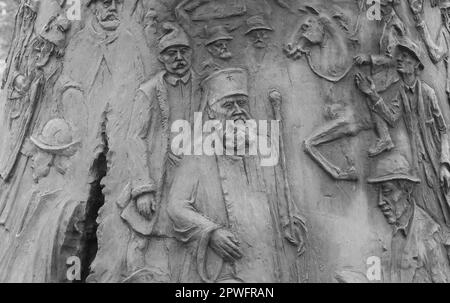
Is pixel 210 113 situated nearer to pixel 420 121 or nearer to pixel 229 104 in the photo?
pixel 229 104

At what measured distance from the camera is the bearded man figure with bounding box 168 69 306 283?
302 inches

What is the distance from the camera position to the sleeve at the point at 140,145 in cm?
782

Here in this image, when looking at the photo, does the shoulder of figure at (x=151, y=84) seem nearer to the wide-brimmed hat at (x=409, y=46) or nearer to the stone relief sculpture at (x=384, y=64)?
the stone relief sculpture at (x=384, y=64)

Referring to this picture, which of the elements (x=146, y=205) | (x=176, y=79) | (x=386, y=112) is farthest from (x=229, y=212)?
(x=386, y=112)

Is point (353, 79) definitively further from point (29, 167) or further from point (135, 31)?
point (29, 167)

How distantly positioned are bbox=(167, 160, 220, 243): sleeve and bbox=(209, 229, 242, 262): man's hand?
2.2 inches

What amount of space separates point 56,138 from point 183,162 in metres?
1.22

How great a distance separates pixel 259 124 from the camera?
316 inches

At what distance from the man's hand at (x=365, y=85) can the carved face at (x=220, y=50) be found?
44.0 inches

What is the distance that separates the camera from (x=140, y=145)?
7941 mm

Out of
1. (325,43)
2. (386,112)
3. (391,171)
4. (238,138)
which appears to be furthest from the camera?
(325,43)

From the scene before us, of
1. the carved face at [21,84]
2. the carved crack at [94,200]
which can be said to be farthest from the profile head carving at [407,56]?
the carved face at [21,84]

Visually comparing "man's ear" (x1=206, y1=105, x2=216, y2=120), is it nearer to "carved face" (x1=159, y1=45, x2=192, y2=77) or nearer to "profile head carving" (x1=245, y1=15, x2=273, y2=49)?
"carved face" (x1=159, y1=45, x2=192, y2=77)
